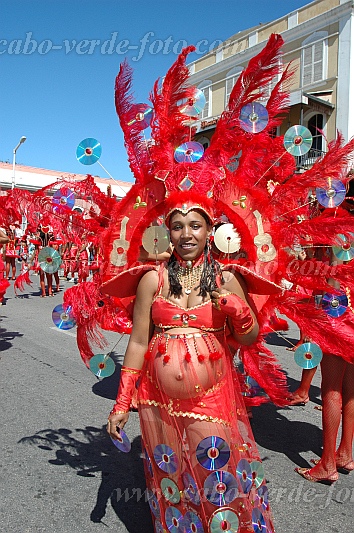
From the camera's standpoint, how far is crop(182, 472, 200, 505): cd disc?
6.77 feet

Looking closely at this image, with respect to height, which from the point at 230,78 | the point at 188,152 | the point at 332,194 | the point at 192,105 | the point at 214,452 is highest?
the point at 230,78

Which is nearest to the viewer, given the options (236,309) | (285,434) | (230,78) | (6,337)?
(236,309)

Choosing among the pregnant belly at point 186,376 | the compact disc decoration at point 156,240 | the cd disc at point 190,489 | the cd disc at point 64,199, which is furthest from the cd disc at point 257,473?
the cd disc at point 64,199

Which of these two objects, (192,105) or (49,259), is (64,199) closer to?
(49,259)

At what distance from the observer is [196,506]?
2080 millimetres

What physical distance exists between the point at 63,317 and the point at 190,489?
122 cm

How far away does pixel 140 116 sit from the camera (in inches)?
104

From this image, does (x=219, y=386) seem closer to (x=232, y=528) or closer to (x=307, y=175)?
(x=232, y=528)

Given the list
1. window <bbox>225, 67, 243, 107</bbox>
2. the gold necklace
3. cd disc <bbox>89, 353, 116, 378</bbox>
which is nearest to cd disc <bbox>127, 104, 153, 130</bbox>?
the gold necklace

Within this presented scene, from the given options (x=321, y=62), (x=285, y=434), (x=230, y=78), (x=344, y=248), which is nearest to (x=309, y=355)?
(x=344, y=248)

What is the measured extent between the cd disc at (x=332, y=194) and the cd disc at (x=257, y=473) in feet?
4.50

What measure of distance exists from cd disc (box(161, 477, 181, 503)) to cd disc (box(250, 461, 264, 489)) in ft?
1.19

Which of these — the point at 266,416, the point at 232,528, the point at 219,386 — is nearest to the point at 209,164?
the point at 219,386

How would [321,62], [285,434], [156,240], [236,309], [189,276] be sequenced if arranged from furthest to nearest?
[321,62] < [285,434] < [156,240] < [189,276] < [236,309]
